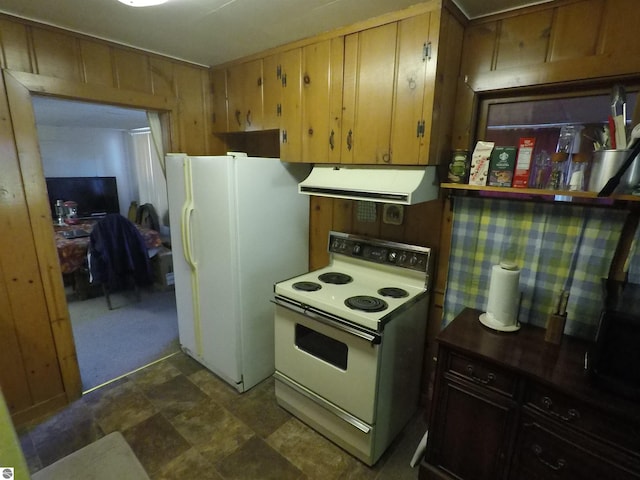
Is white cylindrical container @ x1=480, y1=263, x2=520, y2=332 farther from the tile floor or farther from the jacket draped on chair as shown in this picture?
the jacket draped on chair

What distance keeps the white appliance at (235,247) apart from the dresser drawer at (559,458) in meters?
1.62

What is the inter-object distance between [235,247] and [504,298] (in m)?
1.53

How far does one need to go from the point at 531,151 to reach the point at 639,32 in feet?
1.84

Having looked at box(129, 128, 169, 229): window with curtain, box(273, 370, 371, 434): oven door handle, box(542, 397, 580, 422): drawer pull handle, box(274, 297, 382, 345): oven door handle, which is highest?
box(129, 128, 169, 229): window with curtain

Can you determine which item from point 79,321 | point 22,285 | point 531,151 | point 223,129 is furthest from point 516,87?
point 79,321

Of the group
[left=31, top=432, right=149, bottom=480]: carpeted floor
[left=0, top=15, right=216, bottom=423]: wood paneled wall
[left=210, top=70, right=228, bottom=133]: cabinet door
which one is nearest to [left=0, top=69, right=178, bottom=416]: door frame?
[left=0, top=15, right=216, bottom=423]: wood paneled wall

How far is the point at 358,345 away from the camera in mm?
1609

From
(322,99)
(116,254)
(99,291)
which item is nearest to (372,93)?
(322,99)

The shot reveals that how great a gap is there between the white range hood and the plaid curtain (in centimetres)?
29

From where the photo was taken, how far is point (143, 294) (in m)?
4.09

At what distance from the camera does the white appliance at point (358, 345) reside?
5.35ft

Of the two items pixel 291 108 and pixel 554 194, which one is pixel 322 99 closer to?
pixel 291 108

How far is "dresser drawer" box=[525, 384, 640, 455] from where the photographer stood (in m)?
1.09

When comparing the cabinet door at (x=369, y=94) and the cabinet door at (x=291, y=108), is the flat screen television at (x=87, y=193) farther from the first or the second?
the cabinet door at (x=369, y=94)
